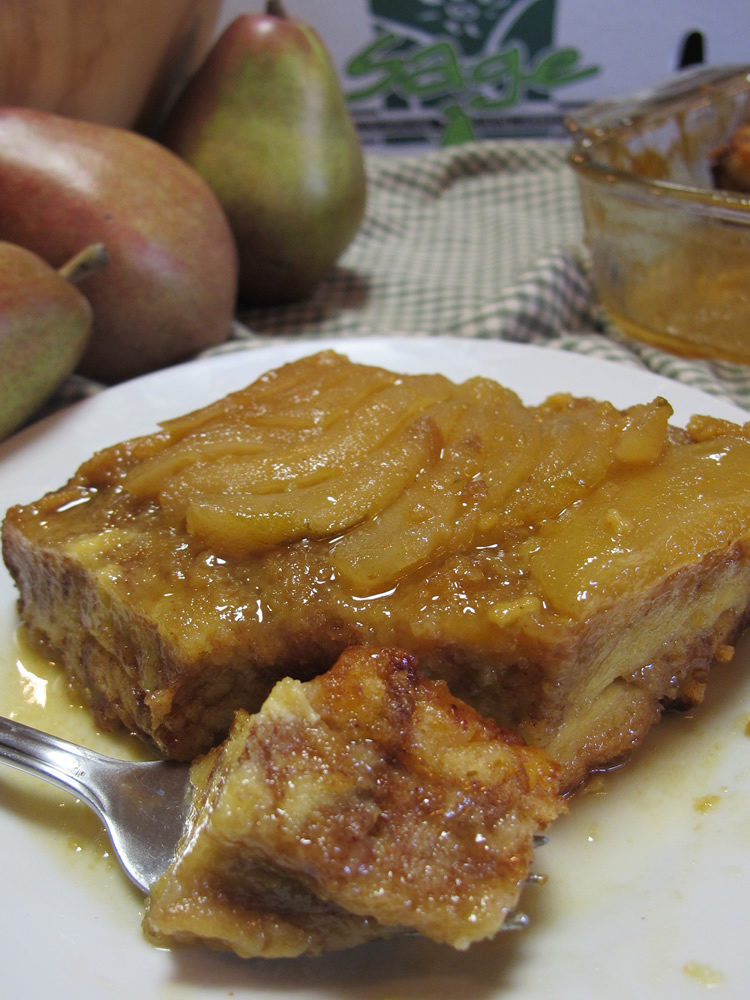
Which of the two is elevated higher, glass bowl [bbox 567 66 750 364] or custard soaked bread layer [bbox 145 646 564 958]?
glass bowl [bbox 567 66 750 364]

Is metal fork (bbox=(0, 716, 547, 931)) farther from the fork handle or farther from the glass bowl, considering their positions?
the glass bowl

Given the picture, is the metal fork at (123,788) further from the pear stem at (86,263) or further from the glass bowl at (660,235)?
the glass bowl at (660,235)

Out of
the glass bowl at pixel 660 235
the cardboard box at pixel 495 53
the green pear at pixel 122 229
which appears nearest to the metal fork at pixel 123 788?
the green pear at pixel 122 229

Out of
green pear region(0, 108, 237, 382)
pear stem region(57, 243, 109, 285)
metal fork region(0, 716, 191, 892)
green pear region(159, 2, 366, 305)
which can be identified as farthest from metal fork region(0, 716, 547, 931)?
green pear region(159, 2, 366, 305)

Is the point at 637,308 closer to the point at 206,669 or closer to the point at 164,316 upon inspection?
the point at 164,316

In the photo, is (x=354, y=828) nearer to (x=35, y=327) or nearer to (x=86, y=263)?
(x=35, y=327)

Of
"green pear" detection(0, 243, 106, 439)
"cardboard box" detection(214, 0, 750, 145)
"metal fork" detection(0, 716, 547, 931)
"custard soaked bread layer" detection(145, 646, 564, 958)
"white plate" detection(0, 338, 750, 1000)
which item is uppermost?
"cardboard box" detection(214, 0, 750, 145)

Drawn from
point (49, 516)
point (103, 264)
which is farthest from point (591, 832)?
point (103, 264)

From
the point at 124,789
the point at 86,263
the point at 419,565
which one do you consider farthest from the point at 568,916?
the point at 86,263
